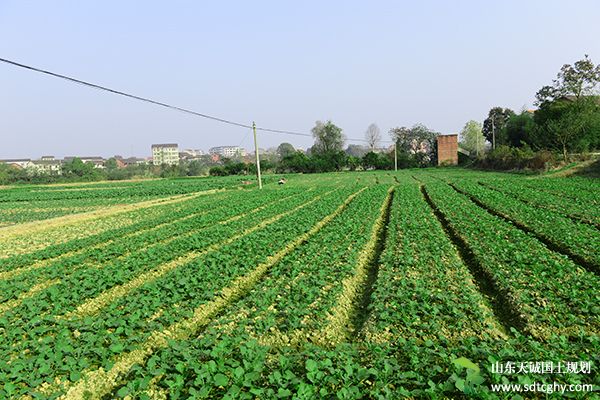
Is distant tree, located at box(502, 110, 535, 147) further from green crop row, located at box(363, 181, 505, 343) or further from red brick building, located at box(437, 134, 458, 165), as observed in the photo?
green crop row, located at box(363, 181, 505, 343)

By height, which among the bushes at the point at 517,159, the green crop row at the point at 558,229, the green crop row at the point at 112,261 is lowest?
the green crop row at the point at 112,261

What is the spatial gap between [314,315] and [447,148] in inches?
3110

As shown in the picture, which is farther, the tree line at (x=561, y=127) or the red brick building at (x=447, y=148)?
the red brick building at (x=447, y=148)

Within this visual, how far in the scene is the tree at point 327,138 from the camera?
104 m

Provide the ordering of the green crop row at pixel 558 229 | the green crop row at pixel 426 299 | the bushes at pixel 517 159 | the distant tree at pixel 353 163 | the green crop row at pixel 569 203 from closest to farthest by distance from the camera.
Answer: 1. the green crop row at pixel 426 299
2. the green crop row at pixel 558 229
3. the green crop row at pixel 569 203
4. the bushes at pixel 517 159
5. the distant tree at pixel 353 163

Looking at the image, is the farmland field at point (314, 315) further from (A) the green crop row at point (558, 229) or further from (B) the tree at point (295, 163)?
(B) the tree at point (295, 163)

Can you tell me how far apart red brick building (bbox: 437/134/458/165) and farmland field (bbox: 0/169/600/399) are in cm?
6860

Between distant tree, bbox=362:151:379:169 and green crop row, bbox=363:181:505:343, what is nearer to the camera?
green crop row, bbox=363:181:505:343

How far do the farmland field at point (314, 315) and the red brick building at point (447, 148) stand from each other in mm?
68596

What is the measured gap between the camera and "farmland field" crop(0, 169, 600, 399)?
13.6 feet

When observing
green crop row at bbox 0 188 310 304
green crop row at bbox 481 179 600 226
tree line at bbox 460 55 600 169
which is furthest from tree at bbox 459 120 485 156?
green crop row at bbox 0 188 310 304

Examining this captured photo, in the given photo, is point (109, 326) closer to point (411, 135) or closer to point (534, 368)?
point (534, 368)

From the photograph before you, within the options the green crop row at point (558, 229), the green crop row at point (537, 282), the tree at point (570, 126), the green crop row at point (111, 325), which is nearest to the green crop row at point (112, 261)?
the green crop row at point (111, 325)

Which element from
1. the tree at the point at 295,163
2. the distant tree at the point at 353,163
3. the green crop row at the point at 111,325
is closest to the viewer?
the green crop row at the point at 111,325
